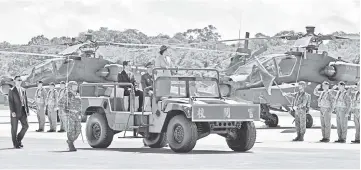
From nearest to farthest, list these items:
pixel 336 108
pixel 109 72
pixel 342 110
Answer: pixel 342 110
pixel 336 108
pixel 109 72

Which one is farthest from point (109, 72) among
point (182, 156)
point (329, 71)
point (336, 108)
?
point (182, 156)

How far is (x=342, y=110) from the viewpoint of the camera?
→ 969 inches

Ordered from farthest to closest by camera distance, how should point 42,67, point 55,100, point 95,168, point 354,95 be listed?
point 42,67 → point 55,100 → point 354,95 → point 95,168

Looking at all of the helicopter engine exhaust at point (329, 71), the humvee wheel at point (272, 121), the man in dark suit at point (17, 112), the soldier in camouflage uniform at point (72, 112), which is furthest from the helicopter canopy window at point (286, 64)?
the soldier in camouflage uniform at point (72, 112)

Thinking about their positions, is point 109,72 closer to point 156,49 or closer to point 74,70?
point 74,70

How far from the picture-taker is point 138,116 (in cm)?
2095

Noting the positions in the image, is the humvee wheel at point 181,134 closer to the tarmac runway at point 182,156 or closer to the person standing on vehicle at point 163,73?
the tarmac runway at point 182,156

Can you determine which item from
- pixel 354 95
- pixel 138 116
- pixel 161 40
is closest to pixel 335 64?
pixel 354 95

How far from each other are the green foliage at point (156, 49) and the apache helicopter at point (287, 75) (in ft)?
331

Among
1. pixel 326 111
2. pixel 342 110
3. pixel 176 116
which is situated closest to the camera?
pixel 176 116

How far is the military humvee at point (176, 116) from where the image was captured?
19.4 m

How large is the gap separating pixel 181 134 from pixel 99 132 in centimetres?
269

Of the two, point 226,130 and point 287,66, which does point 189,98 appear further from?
point 287,66

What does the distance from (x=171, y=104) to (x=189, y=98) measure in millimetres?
393
